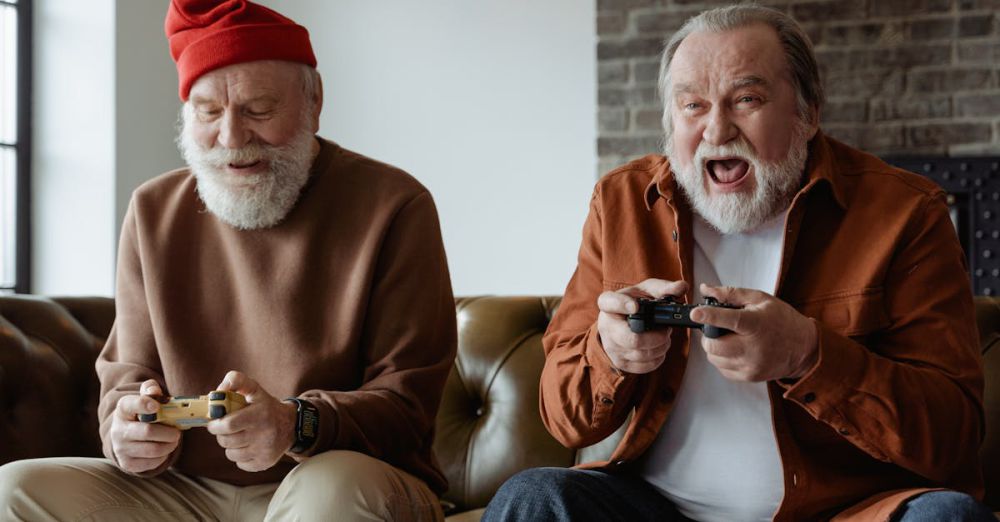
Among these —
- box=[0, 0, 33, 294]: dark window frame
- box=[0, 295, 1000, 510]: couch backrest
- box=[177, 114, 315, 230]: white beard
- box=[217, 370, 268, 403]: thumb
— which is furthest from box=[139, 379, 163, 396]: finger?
box=[0, 0, 33, 294]: dark window frame

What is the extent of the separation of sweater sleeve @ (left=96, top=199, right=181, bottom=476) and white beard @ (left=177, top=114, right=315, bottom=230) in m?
0.16

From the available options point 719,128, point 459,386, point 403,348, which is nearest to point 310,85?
point 403,348

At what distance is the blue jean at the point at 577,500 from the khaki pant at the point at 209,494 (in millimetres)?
162

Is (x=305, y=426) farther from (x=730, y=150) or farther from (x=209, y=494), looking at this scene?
(x=730, y=150)

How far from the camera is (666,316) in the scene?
141cm

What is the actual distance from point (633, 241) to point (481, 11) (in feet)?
10.0

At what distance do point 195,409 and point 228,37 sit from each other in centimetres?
70

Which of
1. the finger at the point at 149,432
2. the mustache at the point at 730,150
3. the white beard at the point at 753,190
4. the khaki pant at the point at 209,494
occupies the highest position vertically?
the mustache at the point at 730,150

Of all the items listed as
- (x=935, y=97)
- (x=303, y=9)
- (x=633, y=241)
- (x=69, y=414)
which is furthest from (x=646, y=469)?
(x=303, y=9)

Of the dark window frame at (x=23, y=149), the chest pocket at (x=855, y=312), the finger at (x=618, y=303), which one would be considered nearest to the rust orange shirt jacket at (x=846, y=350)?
the chest pocket at (x=855, y=312)

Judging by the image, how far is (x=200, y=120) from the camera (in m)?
1.93

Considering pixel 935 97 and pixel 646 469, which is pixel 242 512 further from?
pixel 935 97

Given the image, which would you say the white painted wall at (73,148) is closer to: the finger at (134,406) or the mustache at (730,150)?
the finger at (134,406)

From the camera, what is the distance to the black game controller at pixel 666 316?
1.39m
